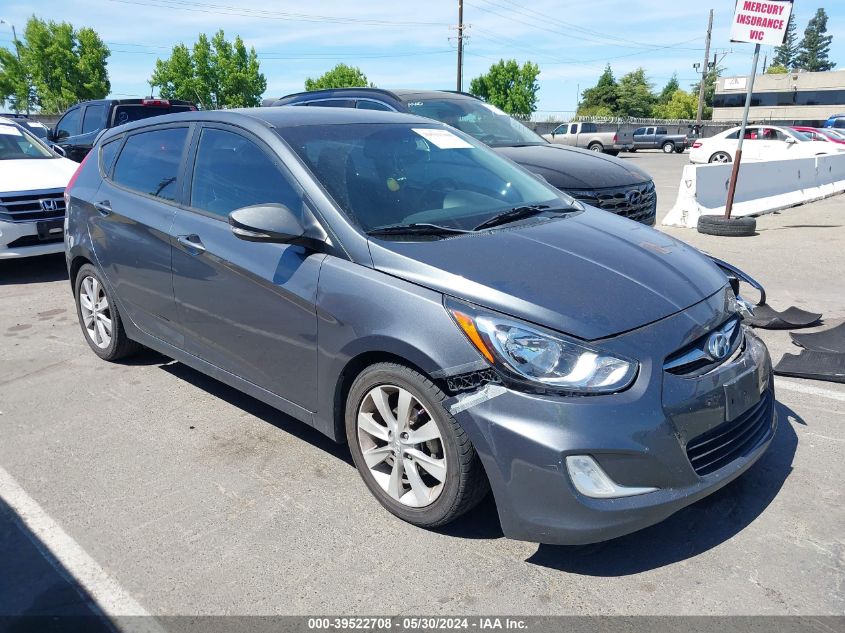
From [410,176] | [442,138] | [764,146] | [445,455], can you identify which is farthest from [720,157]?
[445,455]

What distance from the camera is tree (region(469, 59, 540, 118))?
71375 mm

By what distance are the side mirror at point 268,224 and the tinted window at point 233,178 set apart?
0.14 meters

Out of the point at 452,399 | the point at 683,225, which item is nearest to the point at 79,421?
the point at 452,399

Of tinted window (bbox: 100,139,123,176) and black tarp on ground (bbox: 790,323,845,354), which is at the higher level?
tinted window (bbox: 100,139,123,176)

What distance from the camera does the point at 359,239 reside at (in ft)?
10.1

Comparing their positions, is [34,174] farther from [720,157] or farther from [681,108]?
[681,108]

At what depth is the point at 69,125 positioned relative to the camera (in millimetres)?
13188

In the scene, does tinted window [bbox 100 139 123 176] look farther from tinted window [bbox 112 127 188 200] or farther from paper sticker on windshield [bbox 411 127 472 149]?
paper sticker on windshield [bbox 411 127 472 149]

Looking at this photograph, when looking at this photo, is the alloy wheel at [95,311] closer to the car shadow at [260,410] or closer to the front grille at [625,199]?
the car shadow at [260,410]

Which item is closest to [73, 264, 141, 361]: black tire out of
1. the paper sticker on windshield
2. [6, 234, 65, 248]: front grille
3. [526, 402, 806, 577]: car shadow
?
the paper sticker on windshield

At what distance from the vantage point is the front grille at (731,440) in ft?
8.64

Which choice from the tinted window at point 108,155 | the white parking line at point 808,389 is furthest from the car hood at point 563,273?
the tinted window at point 108,155

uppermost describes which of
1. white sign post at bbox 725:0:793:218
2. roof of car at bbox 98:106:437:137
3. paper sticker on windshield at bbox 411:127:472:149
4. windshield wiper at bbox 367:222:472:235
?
white sign post at bbox 725:0:793:218

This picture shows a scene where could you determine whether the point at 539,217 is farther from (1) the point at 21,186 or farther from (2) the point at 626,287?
(1) the point at 21,186
